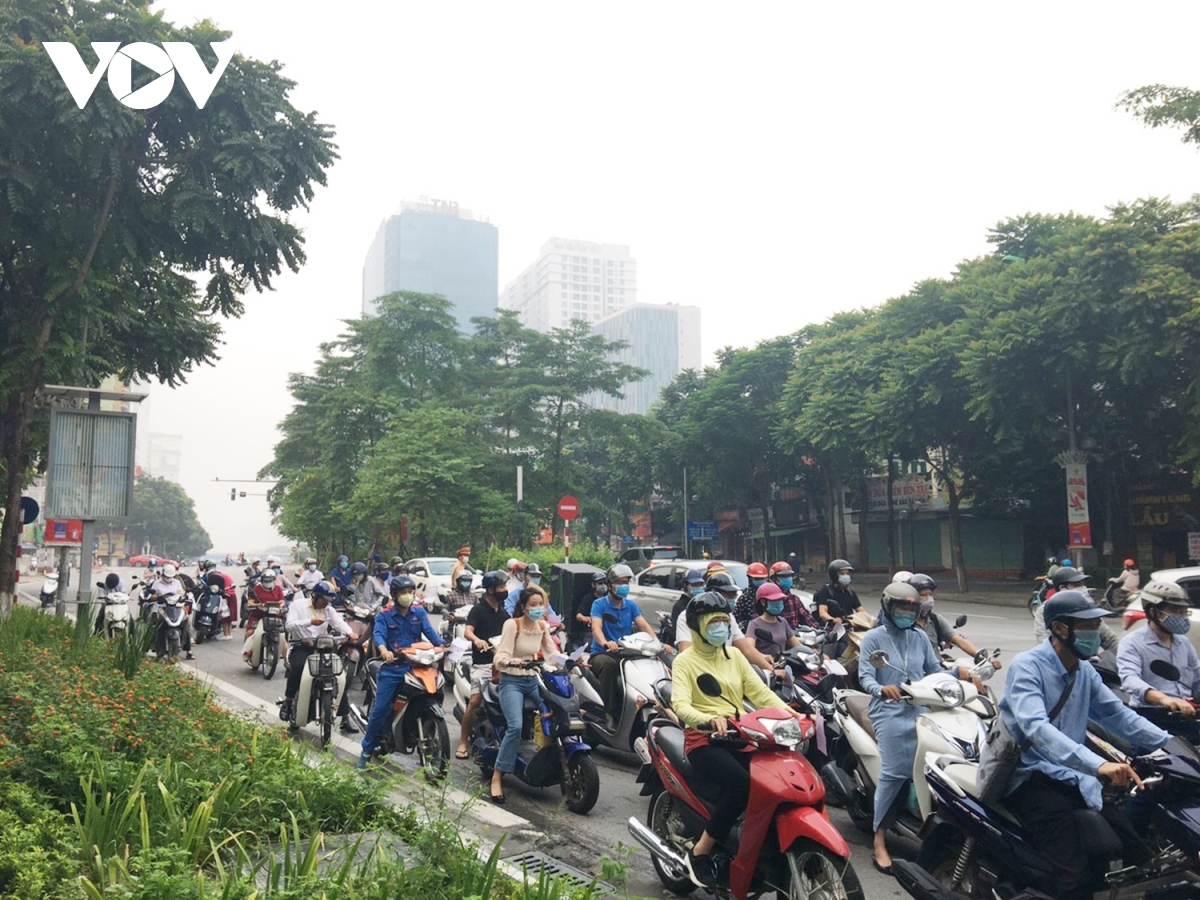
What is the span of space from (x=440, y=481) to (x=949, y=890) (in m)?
27.6

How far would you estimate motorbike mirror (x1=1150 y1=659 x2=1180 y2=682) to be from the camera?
A: 4652mm

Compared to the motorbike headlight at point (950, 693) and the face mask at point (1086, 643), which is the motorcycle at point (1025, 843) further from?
the motorbike headlight at point (950, 693)

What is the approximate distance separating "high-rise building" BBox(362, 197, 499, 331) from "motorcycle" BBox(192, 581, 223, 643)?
456 feet

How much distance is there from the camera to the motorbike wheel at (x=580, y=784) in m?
6.68

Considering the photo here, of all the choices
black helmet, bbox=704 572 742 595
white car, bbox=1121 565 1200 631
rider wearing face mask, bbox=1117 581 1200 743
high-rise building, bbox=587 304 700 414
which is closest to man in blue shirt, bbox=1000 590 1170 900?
rider wearing face mask, bbox=1117 581 1200 743

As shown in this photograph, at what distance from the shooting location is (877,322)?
34.2 m

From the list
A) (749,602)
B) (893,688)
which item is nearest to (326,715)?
(749,602)

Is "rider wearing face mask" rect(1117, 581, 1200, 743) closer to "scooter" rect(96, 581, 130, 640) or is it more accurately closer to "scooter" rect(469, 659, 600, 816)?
"scooter" rect(469, 659, 600, 816)

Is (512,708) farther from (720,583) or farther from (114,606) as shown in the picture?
(114,606)

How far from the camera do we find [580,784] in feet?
22.1

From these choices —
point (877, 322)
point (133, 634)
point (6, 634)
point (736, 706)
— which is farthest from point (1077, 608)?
point (877, 322)

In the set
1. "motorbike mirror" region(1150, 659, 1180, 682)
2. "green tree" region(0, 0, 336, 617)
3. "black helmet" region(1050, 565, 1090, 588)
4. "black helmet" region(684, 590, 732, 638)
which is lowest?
"motorbike mirror" region(1150, 659, 1180, 682)

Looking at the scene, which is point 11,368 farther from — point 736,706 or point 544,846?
point 736,706

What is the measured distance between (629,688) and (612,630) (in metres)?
0.79
